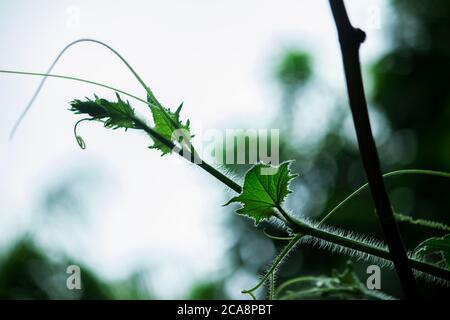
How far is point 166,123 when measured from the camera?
390mm

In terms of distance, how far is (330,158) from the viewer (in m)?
4.02

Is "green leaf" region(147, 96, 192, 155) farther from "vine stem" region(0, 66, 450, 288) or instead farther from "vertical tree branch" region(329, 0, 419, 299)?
"vertical tree branch" region(329, 0, 419, 299)

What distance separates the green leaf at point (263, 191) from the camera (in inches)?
14.4

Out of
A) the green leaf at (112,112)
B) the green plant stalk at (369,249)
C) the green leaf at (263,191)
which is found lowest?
the green plant stalk at (369,249)

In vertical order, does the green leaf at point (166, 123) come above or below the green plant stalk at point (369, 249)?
above

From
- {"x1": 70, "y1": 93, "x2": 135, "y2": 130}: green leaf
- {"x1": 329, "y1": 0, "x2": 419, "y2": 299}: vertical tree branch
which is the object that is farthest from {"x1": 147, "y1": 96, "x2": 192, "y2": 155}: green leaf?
{"x1": 329, "y1": 0, "x2": 419, "y2": 299}: vertical tree branch

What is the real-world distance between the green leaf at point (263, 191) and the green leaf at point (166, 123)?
0.05 meters

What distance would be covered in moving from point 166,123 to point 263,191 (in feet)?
0.26

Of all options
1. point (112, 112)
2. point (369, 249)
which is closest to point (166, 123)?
point (112, 112)

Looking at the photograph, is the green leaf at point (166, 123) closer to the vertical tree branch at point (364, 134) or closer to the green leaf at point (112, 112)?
the green leaf at point (112, 112)

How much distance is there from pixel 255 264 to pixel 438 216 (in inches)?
47.6

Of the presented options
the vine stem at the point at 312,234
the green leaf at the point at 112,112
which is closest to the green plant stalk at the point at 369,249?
the vine stem at the point at 312,234

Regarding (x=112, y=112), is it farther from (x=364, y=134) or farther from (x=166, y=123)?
(x=364, y=134)
